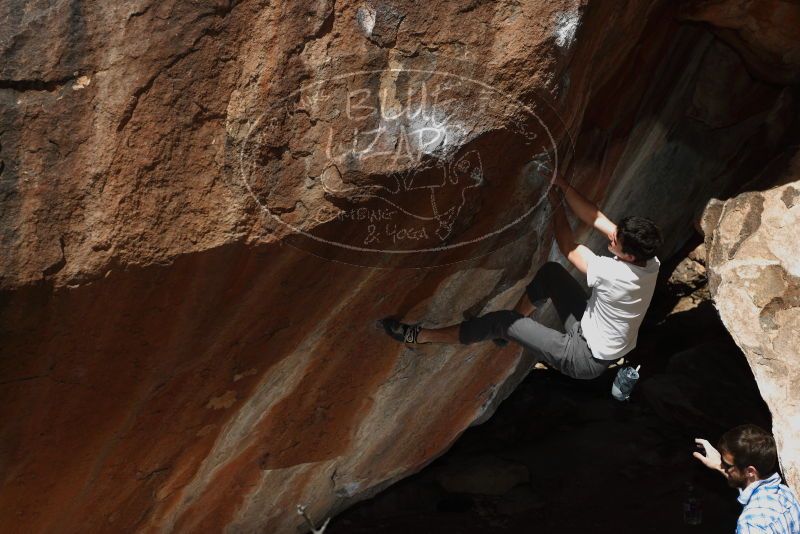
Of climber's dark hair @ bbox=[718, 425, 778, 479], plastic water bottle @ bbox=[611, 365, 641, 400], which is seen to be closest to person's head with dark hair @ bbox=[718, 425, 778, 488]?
climber's dark hair @ bbox=[718, 425, 778, 479]

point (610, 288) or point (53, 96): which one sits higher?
point (53, 96)

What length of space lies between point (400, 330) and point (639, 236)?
43.9 inches

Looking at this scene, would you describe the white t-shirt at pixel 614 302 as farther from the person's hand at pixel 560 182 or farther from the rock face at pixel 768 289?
the rock face at pixel 768 289

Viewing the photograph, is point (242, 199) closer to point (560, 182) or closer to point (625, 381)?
point (560, 182)

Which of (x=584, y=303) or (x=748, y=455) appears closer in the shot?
(x=748, y=455)

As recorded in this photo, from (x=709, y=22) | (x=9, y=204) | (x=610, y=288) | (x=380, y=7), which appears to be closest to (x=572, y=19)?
(x=380, y=7)

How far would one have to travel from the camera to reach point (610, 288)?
3.68 meters

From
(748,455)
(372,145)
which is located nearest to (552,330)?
(748,455)

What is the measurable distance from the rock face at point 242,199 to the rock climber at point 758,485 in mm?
1190

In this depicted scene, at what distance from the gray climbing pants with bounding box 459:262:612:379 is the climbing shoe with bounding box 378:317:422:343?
0.20m

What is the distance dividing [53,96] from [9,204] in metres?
0.36

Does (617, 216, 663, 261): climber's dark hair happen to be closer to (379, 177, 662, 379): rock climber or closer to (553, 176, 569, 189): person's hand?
(379, 177, 662, 379): rock climber

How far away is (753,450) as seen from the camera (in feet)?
11.5

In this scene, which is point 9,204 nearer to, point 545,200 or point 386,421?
point 545,200
